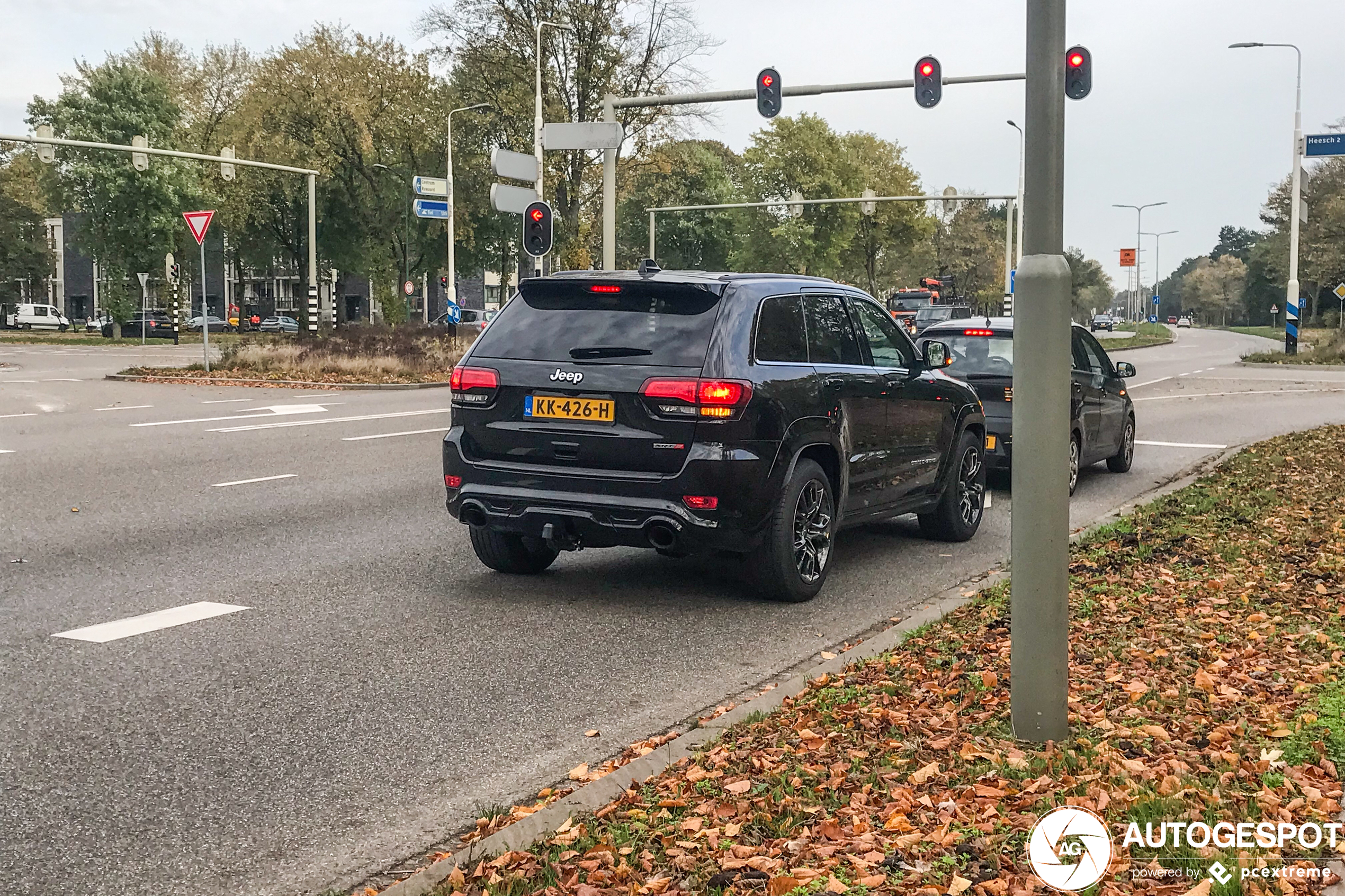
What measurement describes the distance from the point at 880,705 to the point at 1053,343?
1.54 metres

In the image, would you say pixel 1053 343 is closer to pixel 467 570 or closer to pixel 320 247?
pixel 467 570

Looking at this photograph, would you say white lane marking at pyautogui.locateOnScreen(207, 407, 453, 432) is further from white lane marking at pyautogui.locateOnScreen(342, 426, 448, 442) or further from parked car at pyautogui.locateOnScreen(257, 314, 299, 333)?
parked car at pyautogui.locateOnScreen(257, 314, 299, 333)

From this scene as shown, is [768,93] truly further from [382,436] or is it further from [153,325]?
[153,325]

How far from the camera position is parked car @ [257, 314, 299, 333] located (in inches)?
2844

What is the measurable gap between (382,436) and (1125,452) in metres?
8.80

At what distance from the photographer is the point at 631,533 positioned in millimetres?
6621

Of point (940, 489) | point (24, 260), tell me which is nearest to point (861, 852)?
point (940, 489)

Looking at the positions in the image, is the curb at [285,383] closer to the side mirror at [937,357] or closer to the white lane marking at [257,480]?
the white lane marking at [257,480]

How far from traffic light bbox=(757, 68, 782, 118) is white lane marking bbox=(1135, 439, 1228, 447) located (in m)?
9.44

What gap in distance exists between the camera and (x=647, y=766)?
423 centimetres

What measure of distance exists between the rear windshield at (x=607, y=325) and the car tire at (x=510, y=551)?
1165 millimetres

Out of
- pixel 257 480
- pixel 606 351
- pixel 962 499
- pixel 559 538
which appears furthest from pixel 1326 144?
pixel 559 538

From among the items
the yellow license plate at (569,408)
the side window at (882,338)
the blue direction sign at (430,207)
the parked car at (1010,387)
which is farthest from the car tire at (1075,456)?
the blue direction sign at (430,207)

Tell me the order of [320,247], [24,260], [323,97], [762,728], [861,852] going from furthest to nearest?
[24,260] → [320,247] → [323,97] → [762,728] → [861,852]
